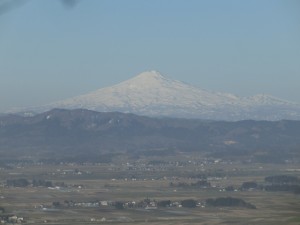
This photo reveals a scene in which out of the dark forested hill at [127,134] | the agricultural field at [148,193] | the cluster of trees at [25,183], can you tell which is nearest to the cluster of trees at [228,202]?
the agricultural field at [148,193]

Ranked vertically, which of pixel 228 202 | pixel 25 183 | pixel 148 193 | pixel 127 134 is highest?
pixel 127 134

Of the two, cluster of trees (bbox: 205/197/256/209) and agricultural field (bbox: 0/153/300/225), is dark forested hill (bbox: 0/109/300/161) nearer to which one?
agricultural field (bbox: 0/153/300/225)

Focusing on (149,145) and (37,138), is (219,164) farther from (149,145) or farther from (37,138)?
(37,138)

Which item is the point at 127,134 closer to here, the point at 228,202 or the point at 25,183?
the point at 25,183

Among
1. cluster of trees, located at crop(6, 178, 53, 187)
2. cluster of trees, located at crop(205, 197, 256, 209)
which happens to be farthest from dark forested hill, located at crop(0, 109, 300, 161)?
cluster of trees, located at crop(205, 197, 256, 209)

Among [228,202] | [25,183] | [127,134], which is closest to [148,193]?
[228,202]

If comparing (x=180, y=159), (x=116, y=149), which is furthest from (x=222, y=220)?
(x=116, y=149)
